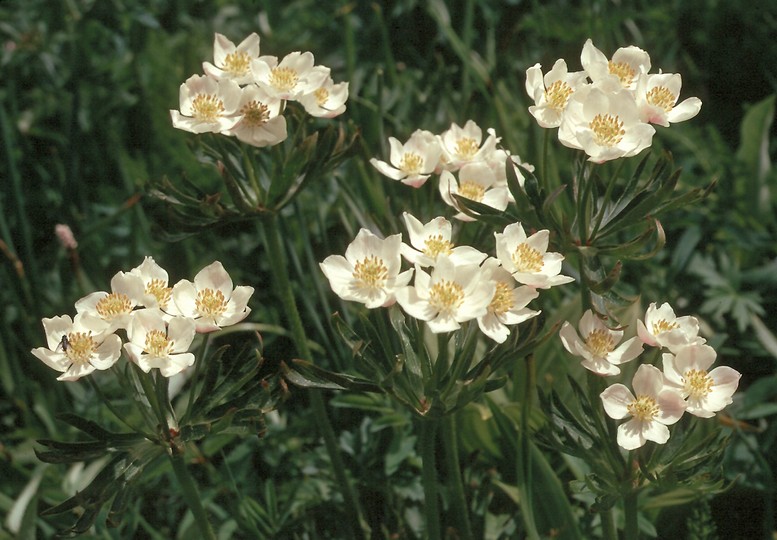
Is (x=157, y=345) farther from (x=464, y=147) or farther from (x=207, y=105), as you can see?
(x=464, y=147)

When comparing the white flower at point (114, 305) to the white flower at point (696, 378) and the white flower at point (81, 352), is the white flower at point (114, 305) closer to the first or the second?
the white flower at point (81, 352)

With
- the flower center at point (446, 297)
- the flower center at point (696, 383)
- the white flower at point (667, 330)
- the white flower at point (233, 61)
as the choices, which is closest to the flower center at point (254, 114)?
the white flower at point (233, 61)

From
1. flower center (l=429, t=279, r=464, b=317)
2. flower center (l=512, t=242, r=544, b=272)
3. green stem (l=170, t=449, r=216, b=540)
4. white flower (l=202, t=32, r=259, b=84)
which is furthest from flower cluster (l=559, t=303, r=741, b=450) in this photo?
white flower (l=202, t=32, r=259, b=84)

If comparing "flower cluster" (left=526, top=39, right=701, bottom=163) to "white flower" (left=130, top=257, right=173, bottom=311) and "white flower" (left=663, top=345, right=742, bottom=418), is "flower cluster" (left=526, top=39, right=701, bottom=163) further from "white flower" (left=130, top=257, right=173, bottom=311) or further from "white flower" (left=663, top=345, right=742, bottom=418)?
"white flower" (left=130, top=257, right=173, bottom=311)

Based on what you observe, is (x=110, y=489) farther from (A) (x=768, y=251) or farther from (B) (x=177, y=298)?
(A) (x=768, y=251)

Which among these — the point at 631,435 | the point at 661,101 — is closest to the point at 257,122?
the point at 661,101
